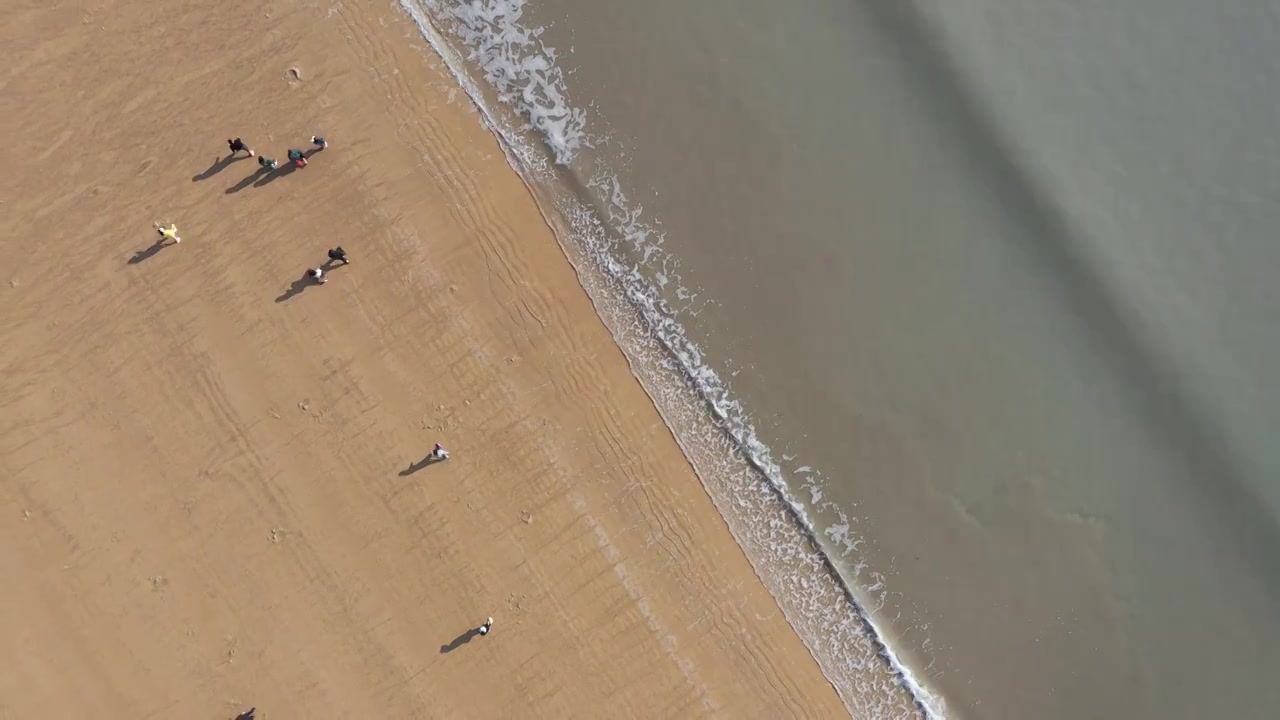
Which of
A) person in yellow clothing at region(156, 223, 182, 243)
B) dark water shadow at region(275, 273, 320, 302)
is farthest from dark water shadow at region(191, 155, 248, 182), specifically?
dark water shadow at region(275, 273, 320, 302)

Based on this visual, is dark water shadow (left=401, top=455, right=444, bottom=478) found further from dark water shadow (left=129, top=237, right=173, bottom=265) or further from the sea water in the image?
dark water shadow (left=129, top=237, right=173, bottom=265)

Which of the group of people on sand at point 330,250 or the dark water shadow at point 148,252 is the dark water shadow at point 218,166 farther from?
the dark water shadow at point 148,252

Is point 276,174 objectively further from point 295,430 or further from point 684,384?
point 684,384

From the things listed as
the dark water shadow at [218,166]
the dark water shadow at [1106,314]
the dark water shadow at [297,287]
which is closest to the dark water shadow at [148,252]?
the dark water shadow at [218,166]

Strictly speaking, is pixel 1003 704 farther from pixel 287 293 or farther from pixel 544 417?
pixel 287 293

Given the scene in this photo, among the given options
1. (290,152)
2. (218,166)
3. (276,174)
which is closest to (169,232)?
(218,166)
